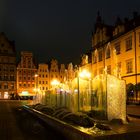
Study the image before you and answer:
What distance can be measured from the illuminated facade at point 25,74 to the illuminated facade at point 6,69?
2061 mm

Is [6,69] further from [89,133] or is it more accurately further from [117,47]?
[89,133]

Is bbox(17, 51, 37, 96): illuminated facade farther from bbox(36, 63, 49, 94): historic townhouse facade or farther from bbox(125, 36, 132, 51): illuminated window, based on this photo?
bbox(125, 36, 132, 51): illuminated window

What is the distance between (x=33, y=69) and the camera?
349 ft

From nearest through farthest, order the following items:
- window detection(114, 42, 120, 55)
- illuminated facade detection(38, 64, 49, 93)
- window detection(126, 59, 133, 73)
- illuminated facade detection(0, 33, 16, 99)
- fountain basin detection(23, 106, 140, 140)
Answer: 1. fountain basin detection(23, 106, 140, 140)
2. window detection(126, 59, 133, 73)
3. window detection(114, 42, 120, 55)
4. illuminated facade detection(0, 33, 16, 99)
5. illuminated facade detection(38, 64, 49, 93)

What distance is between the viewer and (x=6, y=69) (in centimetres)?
10300

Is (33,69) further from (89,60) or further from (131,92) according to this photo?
(131,92)

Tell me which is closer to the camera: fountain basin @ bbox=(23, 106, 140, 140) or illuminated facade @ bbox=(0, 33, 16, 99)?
fountain basin @ bbox=(23, 106, 140, 140)

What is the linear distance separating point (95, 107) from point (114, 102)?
260 centimetres

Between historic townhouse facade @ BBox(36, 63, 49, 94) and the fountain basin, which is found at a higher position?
historic townhouse facade @ BBox(36, 63, 49, 94)

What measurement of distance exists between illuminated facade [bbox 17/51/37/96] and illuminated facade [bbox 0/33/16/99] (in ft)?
6.76

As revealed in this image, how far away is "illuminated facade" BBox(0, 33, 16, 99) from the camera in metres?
102

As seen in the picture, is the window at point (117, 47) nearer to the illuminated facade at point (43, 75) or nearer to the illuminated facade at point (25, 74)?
the illuminated facade at point (25, 74)

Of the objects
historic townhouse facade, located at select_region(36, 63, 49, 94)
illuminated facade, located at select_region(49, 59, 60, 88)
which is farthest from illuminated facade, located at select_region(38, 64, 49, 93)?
illuminated facade, located at select_region(49, 59, 60, 88)

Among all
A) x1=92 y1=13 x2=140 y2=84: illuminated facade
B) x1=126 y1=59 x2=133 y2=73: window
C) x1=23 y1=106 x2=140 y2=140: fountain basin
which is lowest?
x1=23 y1=106 x2=140 y2=140: fountain basin
